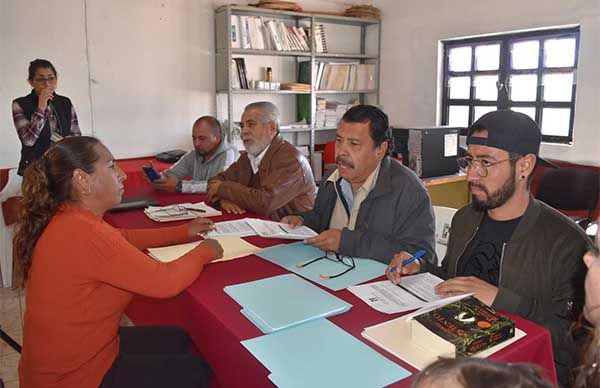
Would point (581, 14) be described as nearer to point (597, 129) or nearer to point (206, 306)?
point (597, 129)

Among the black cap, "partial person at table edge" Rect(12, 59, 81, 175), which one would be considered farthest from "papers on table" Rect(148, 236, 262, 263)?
"partial person at table edge" Rect(12, 59, 81, 175)

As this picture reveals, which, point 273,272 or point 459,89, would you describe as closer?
point 273,272

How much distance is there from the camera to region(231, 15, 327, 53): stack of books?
16.1 ft

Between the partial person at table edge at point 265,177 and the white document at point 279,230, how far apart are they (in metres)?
0.29

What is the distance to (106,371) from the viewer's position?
1493 mm

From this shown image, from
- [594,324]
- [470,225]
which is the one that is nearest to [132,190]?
[470,225]

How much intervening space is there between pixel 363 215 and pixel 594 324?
46.8 inches

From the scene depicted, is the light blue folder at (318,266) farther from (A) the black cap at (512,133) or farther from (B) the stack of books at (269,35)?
(B) the stack of books at (269,35)

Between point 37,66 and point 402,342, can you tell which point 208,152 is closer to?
point 37,66

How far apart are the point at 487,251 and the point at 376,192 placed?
0.52 m

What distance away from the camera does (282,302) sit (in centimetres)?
135

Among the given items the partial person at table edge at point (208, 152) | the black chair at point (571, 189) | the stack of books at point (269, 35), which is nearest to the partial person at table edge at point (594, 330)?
the partial person at table edge at point (208, 152)

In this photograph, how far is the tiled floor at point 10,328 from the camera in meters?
2.56

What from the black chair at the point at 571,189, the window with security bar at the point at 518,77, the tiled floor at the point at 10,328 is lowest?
the tiled floor at the point at 10,328
